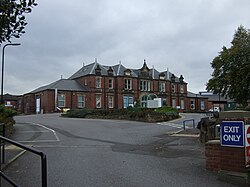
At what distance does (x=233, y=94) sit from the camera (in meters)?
19.2

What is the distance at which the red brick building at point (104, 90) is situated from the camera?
49562 millimetres

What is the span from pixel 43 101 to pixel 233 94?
36.7 metres

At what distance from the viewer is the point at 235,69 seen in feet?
58.6

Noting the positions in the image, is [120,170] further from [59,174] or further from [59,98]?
[59,98]

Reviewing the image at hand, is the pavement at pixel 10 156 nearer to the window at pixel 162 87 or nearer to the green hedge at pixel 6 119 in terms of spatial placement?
the green hedge at pixel 6 119

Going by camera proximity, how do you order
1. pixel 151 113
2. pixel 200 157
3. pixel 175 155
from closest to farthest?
pixel 200 157 < pixel 175 155 < pixel 151 113

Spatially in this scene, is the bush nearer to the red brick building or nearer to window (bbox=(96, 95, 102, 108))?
the red brick building

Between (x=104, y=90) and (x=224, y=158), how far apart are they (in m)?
47.1

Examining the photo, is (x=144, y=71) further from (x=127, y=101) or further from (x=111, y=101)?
(x=111, y=101)

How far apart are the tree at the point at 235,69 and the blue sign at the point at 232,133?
1048cm

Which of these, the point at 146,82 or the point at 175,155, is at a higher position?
the point at 146,82

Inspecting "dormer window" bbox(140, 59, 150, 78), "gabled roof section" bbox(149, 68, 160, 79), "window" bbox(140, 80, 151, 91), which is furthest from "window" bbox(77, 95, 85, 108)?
"gabled roof section" bbox(149, 68, 160, 79)

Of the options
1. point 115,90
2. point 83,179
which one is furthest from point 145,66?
point 83,179

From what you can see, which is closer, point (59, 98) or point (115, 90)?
point (59, 98)
